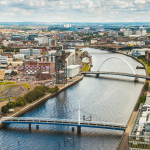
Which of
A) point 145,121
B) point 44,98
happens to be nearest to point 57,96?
point 44,98

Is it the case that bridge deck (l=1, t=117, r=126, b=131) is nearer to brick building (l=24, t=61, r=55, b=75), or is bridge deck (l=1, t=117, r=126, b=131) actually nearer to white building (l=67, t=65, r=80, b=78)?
white building (l=67, t=65, r=80, b=78)

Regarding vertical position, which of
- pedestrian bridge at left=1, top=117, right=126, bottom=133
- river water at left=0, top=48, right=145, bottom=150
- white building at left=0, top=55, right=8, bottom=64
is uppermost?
white building at left=0, top=55, right=8, bottom=64

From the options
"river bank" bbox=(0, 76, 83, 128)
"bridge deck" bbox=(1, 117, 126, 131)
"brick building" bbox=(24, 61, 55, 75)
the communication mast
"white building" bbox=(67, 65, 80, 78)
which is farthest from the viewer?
"brick building" bbox=(24, 61, 55, 75)

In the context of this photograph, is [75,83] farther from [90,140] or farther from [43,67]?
[90,140]

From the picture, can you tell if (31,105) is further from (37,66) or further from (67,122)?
(37,66)

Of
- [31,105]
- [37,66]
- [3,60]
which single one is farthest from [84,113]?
[3,60]

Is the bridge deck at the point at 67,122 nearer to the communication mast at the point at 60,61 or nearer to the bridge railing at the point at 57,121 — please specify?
the bridge railing at the point at 57,121

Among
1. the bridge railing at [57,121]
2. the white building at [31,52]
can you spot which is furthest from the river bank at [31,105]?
the white building at [31,52]

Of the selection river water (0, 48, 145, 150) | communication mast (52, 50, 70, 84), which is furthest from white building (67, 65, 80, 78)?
communication mast (52, 50, 70, 84)
